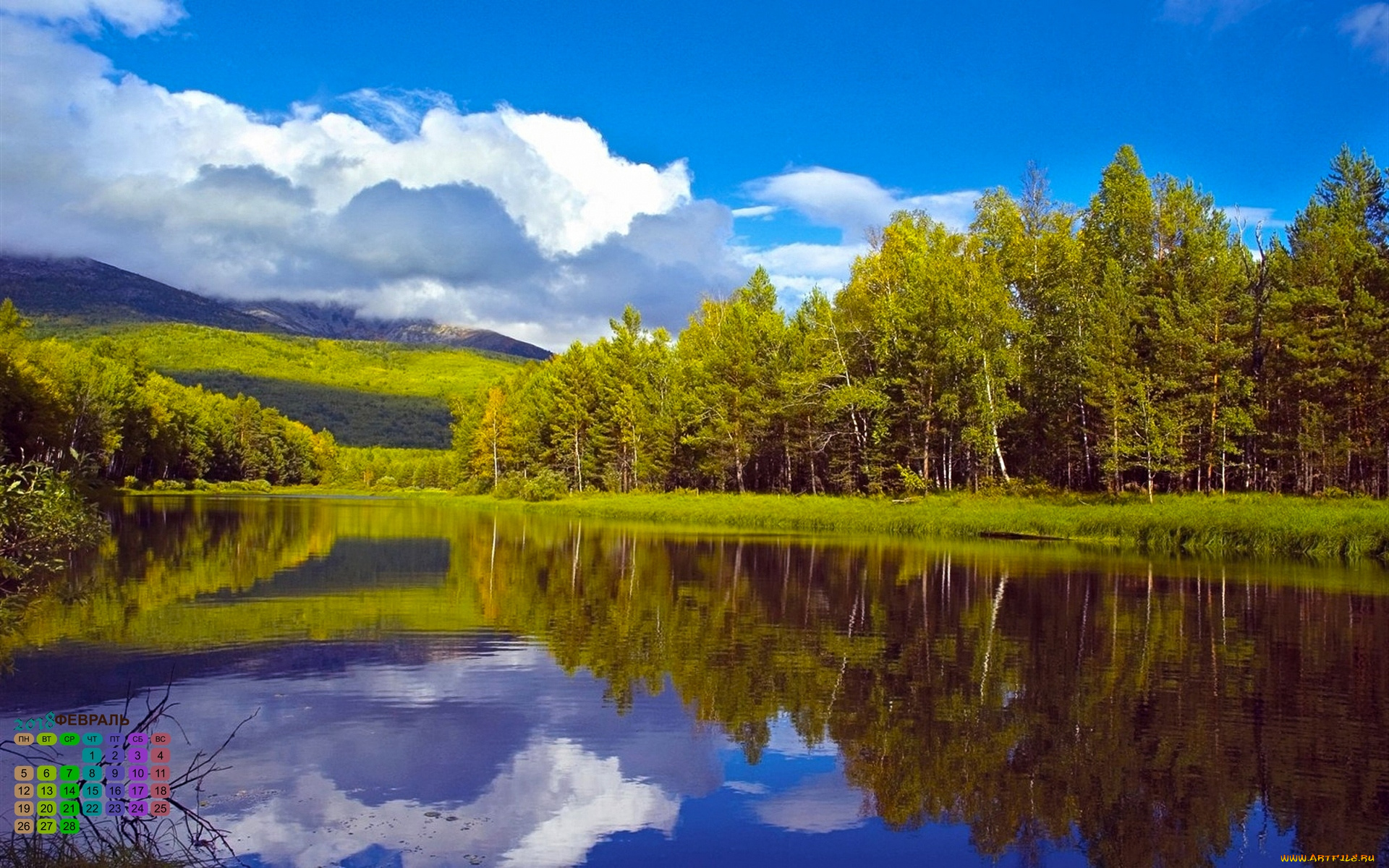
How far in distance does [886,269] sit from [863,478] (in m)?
14.2

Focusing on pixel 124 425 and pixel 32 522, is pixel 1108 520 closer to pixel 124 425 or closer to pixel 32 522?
pixel 32 522

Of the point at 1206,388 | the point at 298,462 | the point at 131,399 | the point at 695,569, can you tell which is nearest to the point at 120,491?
the point at 131,399

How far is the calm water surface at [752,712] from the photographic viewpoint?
8992 millimetres

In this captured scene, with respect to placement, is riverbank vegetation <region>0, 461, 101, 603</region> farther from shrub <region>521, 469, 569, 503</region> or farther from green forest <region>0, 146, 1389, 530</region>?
shrub <region>521, 469, 569, 503</region>

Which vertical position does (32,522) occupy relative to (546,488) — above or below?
above

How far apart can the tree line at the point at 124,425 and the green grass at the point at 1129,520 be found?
34223mm

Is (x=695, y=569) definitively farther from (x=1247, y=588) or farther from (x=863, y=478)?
(x=863, y=478)

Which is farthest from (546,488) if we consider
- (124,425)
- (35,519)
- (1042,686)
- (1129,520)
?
(1042,686)
